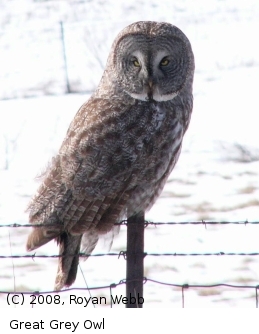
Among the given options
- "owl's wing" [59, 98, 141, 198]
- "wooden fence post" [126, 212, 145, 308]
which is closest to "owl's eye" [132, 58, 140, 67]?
"owl's wing" [59, 98, 141, 198]

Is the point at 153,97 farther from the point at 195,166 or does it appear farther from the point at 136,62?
the point at 195,166

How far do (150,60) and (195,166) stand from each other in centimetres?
424

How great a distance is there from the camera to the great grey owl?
4.47 meters

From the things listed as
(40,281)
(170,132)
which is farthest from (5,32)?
(170,132)

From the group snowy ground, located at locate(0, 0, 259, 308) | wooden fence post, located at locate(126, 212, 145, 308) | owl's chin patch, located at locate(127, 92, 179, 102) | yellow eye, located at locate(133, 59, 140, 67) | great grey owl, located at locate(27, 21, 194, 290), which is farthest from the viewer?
snowy ground, located at locate(0, 0, 259, 308)

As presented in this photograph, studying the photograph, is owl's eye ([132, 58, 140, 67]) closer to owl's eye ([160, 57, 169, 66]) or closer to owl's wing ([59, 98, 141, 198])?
owl's eye ([160, 57, 169, 66])

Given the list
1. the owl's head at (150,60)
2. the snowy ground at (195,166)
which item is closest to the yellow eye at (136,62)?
the owl's head at (150,60)

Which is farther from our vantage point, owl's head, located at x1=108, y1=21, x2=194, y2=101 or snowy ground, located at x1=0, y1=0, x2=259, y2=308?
snowy ground, located at x1=0, y1=0, x2=259, y2=308

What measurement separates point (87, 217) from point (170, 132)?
59 centimetres

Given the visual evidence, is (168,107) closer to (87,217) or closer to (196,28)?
(87,217)

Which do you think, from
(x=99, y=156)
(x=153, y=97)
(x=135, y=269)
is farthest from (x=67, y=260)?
(x=153, y=97)

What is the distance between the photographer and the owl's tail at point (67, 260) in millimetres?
4551

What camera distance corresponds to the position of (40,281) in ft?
18.5

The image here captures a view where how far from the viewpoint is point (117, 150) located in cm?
452
